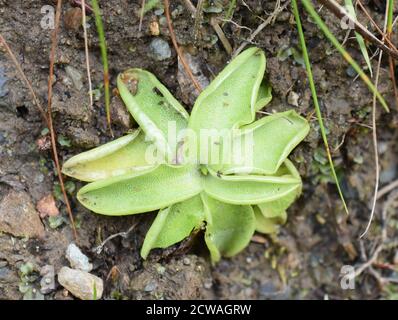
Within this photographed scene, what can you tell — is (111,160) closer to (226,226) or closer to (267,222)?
(226,226)

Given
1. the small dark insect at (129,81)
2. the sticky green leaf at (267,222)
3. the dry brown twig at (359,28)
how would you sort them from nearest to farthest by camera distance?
the dry brown twig at (359,28), the small dark insect at (129,81), the sticky green leaf at (267,222)

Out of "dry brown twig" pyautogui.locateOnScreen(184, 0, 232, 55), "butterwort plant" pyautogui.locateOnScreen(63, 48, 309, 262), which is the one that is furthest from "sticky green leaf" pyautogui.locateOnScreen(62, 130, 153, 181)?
"dry brown twig" pyautogui.locateOnScreen(184, 0, 232, 55)

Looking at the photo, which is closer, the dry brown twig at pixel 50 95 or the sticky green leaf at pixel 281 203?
the dry brown twig at pixel 50 95

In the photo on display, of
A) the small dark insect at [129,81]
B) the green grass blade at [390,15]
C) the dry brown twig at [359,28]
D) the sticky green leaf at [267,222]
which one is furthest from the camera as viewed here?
the sticky green leaf at [267,222]

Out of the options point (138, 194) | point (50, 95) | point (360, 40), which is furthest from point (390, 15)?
point (50, 95)

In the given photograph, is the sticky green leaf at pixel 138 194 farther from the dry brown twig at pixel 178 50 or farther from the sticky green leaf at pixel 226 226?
the dry brown twig at pixel 178 50

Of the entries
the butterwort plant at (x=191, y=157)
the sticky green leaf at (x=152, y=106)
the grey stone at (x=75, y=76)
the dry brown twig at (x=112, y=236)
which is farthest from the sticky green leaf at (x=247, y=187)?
the grey stone at (x=75, y=76)
